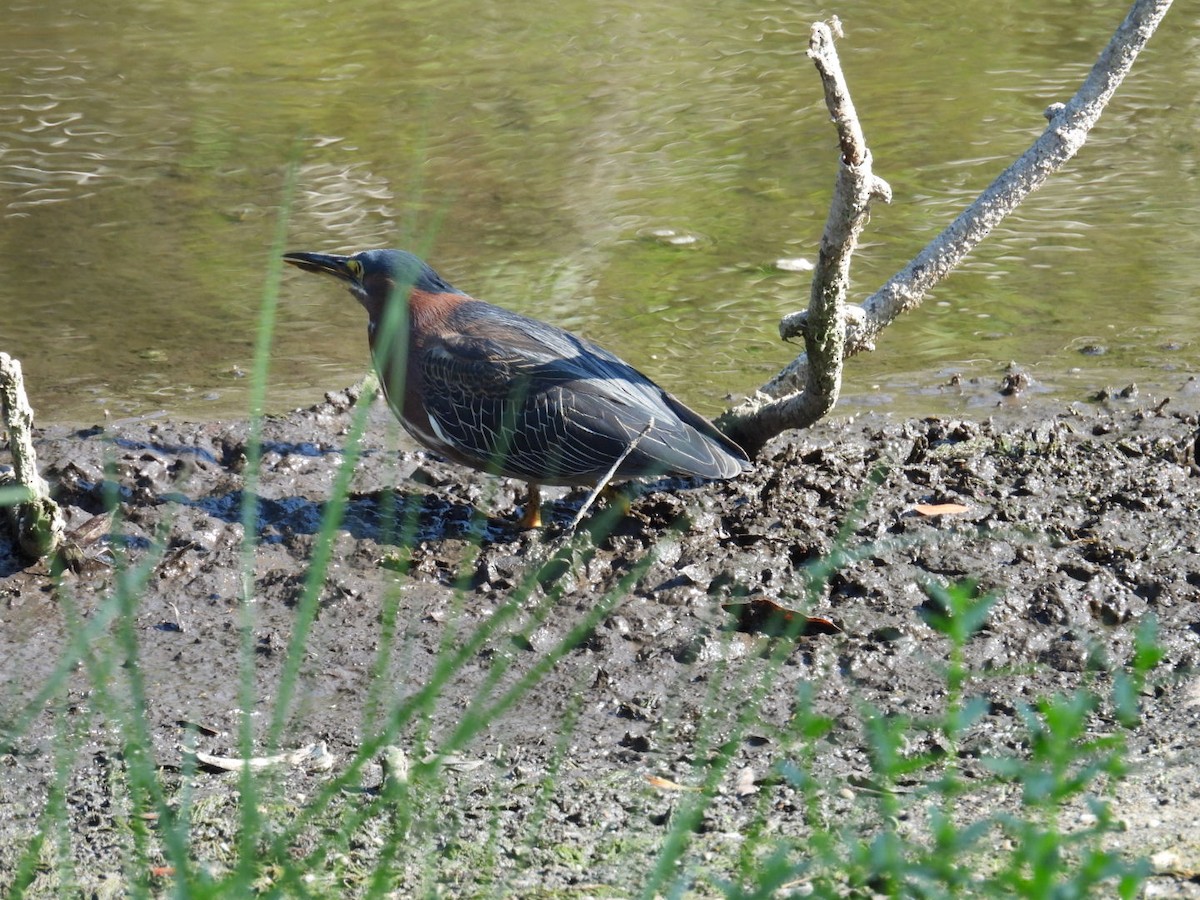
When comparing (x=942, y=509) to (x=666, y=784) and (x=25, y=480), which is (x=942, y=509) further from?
(x=25, y=480)

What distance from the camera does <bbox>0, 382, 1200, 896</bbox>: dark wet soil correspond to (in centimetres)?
289

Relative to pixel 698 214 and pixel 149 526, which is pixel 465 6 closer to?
pixel 698 214

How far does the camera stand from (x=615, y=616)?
156 inches

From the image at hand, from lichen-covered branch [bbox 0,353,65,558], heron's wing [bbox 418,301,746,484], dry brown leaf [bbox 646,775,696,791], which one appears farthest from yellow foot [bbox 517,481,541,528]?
dry brown leaf [bbox 646,775,696,791]

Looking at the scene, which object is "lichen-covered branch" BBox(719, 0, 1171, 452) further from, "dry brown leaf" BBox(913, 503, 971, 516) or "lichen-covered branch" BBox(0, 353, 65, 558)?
"lichen-covered branch" BBox(0, 353, 65, 558)

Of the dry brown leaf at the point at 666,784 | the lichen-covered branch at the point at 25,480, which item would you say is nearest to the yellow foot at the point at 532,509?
the lichen-covered branch at the point at 25,480

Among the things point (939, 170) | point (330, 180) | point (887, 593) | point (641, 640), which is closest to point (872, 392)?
point (887, 593)

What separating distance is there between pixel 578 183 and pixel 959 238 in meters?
3.77

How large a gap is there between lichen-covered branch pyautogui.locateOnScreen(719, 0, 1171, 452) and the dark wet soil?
21 cm

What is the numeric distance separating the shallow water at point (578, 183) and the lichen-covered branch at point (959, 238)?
0.86 meters


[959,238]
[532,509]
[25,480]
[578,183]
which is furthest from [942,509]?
[578,183]

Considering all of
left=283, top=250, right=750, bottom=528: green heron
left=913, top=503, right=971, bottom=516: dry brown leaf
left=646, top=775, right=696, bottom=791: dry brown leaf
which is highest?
left=283, top=250, right=750, bottom=528: green heron

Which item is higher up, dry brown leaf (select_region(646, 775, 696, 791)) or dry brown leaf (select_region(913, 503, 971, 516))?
dry brown leaf (select_region(913, 503, 971, 516))

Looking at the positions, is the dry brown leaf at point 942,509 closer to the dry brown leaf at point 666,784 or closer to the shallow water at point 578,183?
the shallow water at point 578,183
